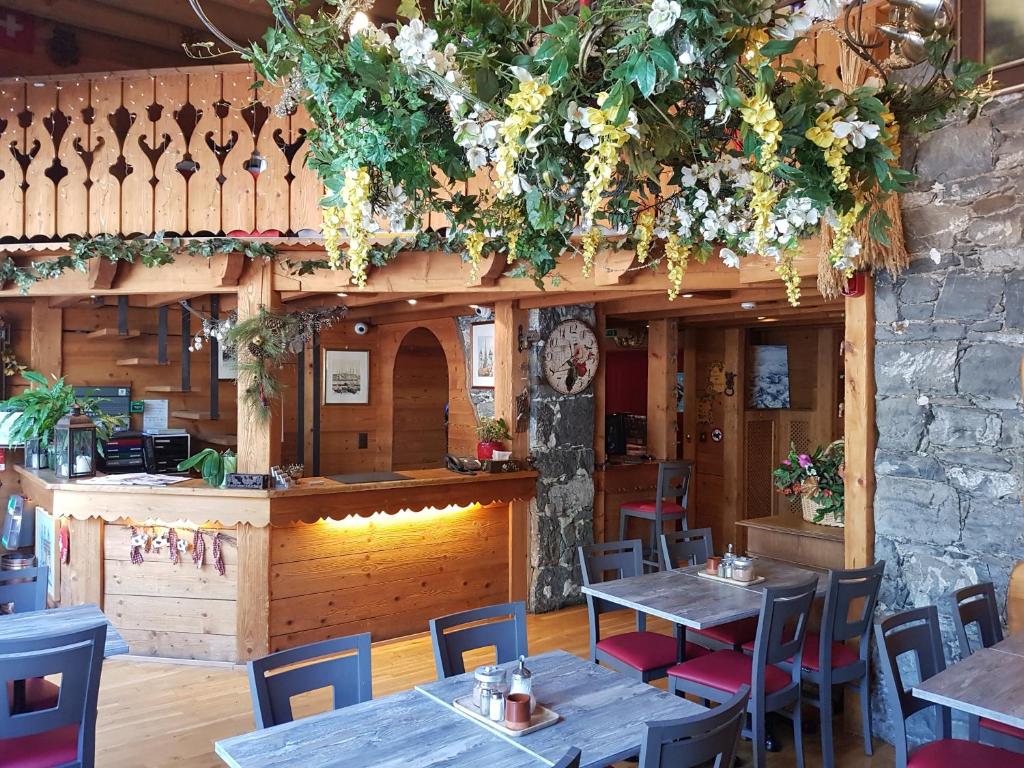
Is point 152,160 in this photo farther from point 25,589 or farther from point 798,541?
point 798,541

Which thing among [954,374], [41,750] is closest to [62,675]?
[41,750]

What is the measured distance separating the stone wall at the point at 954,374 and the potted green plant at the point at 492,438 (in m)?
2.90

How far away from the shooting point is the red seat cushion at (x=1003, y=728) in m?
2.88

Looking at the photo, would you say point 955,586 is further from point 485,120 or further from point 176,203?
point 176,203

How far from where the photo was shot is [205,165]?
4.90 meters

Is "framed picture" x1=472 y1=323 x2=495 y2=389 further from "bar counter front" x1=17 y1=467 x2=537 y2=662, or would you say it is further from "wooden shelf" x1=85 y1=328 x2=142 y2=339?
"wooden shelf" x1=85 y1=328 x2=142 y2=339

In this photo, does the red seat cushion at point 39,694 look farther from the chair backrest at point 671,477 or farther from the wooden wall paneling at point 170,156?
the chair backrest at point 671,477

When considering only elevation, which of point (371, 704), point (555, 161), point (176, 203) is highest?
point (176, 203)

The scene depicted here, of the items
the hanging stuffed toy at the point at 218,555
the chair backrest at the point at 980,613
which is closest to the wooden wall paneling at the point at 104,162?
the hanging stuffed toy at the point at 218,555

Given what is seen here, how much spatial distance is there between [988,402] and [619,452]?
441 centimetres

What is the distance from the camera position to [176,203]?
16.1 ft

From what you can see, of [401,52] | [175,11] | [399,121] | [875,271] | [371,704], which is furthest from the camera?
[175,11]

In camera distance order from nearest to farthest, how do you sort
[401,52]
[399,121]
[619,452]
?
[401,52] < [399,121] < [619,452]

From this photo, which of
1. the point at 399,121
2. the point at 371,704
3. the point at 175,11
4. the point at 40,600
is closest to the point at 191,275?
the point at 40,600
